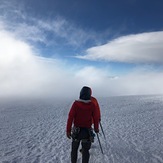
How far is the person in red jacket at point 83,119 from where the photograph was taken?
17.3 feet

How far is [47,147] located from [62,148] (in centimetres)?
57

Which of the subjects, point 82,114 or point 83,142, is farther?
point 83,142

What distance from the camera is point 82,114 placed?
5.34 m

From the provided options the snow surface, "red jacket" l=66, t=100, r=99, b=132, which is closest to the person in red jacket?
"red jacket" l=66, t=100, r=99, b=132

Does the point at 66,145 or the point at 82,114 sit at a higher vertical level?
the point at 82,114

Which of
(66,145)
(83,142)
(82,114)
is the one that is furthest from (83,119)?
(66,145)

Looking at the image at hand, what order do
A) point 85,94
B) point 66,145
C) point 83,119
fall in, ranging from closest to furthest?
point 85,94 < point 83,119 < point 66,145

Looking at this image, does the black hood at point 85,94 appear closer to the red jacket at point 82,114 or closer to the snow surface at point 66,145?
the red jacket at point 82,114

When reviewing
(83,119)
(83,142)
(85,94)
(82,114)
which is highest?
(85,94)

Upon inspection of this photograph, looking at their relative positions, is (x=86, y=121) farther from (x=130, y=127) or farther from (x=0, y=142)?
(x=130, y=127)

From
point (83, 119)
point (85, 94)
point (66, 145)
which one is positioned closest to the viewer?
point (85, 94)

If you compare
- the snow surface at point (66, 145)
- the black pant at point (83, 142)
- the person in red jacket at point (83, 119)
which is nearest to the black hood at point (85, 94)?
the person in red jacket at point (83, 119)

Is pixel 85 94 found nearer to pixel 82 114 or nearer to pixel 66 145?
pixel 82 114

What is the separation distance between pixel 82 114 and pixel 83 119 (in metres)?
0.15
